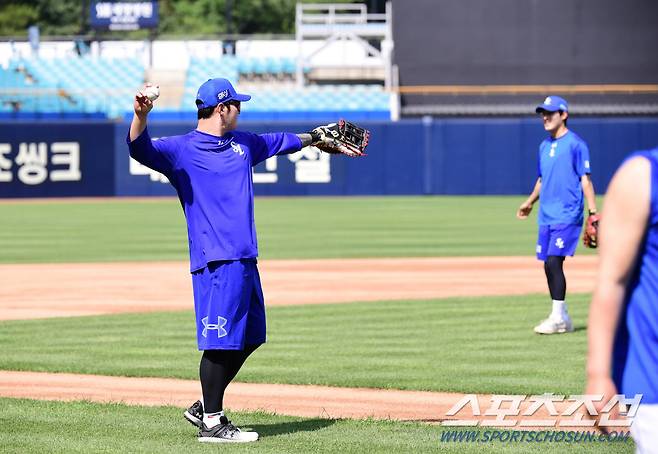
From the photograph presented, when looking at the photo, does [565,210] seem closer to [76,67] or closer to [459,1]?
[459,1]

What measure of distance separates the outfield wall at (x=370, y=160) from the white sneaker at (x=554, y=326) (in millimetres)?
24457

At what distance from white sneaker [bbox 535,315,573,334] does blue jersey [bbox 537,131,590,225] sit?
0.91m

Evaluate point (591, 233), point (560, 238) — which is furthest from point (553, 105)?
point (591, 233)

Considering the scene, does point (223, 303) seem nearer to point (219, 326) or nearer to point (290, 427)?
point (219, 326)

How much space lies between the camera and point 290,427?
24.1 feet

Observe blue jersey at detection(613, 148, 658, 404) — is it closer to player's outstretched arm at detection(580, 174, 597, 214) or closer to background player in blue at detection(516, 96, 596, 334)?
player's outstretched arm at detection(580, 174, 597, 214)

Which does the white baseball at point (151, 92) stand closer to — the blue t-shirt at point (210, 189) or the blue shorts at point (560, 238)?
the blue t-shirt at point (210, 189)

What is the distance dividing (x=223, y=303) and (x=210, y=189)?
63 cm

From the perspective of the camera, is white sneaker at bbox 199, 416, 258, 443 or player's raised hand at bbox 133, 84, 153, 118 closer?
player's raised hand at bbox 133, 84, 153, 118

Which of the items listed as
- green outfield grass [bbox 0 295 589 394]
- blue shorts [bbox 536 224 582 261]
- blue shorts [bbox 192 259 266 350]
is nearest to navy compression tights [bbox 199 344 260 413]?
blue shorts [bbox 192 259 266 350]

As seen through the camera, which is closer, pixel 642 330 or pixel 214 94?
pixel 642 330

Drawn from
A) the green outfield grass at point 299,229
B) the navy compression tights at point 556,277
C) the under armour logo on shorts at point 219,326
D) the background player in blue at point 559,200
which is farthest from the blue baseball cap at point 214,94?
the green outfield grass at point 299,229

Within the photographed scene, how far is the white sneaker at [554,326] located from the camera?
11.5m

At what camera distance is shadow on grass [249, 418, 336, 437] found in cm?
718
